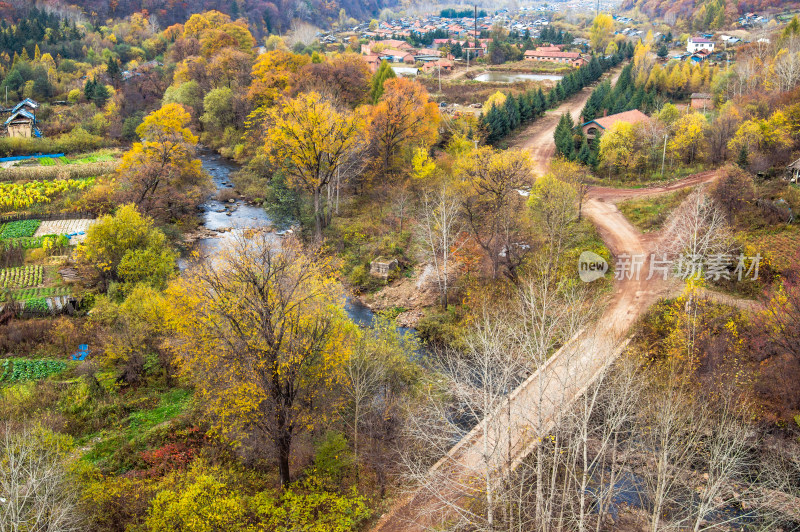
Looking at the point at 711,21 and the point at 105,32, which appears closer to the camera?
the point at 105,32

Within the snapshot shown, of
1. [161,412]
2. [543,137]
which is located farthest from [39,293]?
[543,137]

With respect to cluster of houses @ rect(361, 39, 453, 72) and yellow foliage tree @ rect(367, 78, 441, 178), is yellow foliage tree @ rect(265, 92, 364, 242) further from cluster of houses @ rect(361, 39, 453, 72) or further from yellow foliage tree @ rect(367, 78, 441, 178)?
cluster of houses @ rect(361, 39, 453, 72)

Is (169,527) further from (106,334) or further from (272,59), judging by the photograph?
(272,59)

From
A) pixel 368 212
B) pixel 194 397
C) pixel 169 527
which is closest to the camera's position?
pixel 169 527

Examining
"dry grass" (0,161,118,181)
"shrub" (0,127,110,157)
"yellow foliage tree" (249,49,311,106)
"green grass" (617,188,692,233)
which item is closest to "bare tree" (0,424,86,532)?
"green grass" (617,188,692,233)

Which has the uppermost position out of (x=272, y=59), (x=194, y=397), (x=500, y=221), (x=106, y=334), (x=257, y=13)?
(x=257, y=13)

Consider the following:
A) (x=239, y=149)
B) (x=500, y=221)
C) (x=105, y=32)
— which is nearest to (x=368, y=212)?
(x=500, y=221)

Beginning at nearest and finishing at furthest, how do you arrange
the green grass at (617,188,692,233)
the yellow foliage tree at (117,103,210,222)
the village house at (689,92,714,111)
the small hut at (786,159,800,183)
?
1. the small hut at (786,159,800,183)
2. the green grass at (617,188,692,233)
3. the yellow foliage tree at (117,103,210,222)
4. the village house at (689,92,714,111)
